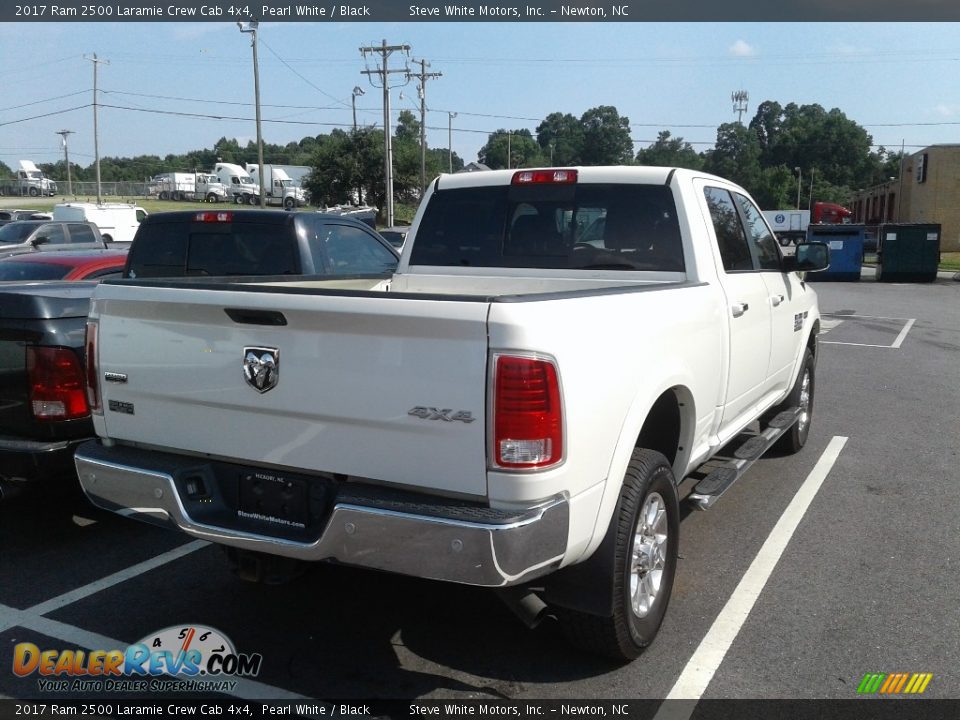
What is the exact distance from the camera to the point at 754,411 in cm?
527

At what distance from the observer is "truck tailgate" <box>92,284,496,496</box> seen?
2689 millimetres

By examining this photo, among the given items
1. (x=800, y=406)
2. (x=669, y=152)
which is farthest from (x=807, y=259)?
(x=669, y=152)

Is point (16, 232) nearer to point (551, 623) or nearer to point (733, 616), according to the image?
point (551, 623)

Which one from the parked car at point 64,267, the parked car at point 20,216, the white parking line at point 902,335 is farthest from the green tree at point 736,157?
the parked car at point 64,267

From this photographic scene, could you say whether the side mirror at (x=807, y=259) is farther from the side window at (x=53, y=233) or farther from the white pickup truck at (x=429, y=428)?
the side window at (x=53, y=233)

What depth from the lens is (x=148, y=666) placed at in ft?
11.5

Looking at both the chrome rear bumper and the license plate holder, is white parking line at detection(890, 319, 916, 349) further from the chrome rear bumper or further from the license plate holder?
the license plate holder

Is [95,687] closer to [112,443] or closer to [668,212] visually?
[112,443]

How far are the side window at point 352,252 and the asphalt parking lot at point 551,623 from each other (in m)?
2.57

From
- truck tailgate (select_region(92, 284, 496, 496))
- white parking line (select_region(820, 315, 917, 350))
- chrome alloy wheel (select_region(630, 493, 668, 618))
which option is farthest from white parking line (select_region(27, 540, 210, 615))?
white parking line (select_region(820, 315, 917, 350))

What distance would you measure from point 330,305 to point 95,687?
74.4 inches

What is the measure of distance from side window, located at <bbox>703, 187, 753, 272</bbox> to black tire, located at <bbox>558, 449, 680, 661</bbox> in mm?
1668

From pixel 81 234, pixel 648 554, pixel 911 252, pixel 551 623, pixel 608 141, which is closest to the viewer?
pixel 648 554

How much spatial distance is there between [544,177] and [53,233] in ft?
60.1
